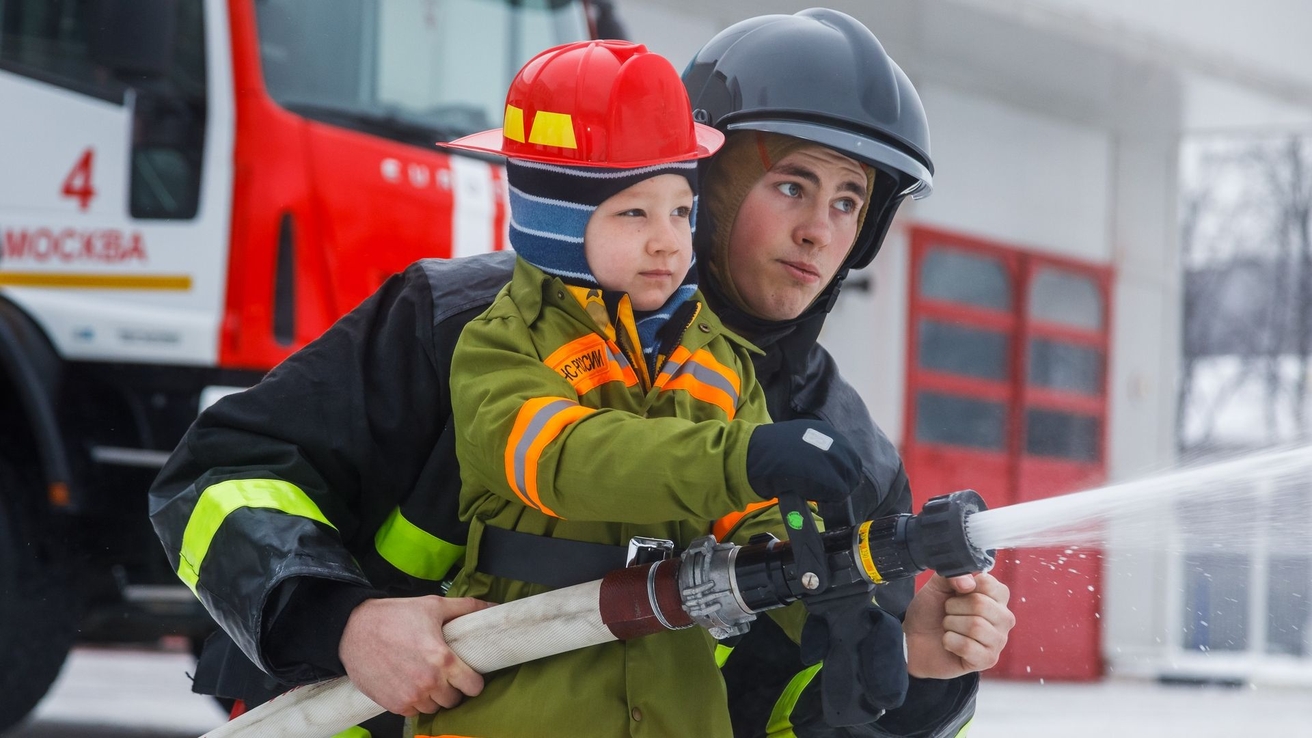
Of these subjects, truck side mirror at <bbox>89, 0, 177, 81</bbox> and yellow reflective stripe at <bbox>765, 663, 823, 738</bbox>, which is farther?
truck side mirror at <bbox>89, 0, 177, 81</bbox>

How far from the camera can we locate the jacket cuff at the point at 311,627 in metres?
1.83

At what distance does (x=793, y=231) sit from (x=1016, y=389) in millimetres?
8893

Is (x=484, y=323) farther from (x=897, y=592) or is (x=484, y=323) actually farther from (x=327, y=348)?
(x=897, y=592)

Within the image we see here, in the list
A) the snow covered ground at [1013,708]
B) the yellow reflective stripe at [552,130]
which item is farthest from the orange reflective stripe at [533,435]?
the snow covered ground at [1013,708]

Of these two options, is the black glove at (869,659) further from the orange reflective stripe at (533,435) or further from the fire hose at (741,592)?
the orange reflective stripe at (533,435)

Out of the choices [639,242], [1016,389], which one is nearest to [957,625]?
[639,242]

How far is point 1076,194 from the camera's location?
11.3 metres

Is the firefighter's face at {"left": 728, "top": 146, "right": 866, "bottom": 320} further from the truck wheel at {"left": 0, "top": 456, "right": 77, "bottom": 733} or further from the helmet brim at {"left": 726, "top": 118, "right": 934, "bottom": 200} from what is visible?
the truck wheel at {"left": 0, "top": 456, "right": 77, "bottom": 733}

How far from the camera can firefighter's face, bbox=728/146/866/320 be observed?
2.38 meters

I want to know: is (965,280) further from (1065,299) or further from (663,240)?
(663,240)

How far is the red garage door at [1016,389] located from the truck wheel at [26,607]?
19.7 feet

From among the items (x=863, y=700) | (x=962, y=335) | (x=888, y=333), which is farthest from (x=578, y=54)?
(x=962, y=335)

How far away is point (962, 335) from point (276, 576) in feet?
30.5

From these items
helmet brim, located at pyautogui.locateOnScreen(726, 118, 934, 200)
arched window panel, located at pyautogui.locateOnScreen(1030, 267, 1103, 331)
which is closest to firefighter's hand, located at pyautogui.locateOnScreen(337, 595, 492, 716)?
helmet brim, located at pyautogui.locateOnScreen(726, 118, 934, 200)
